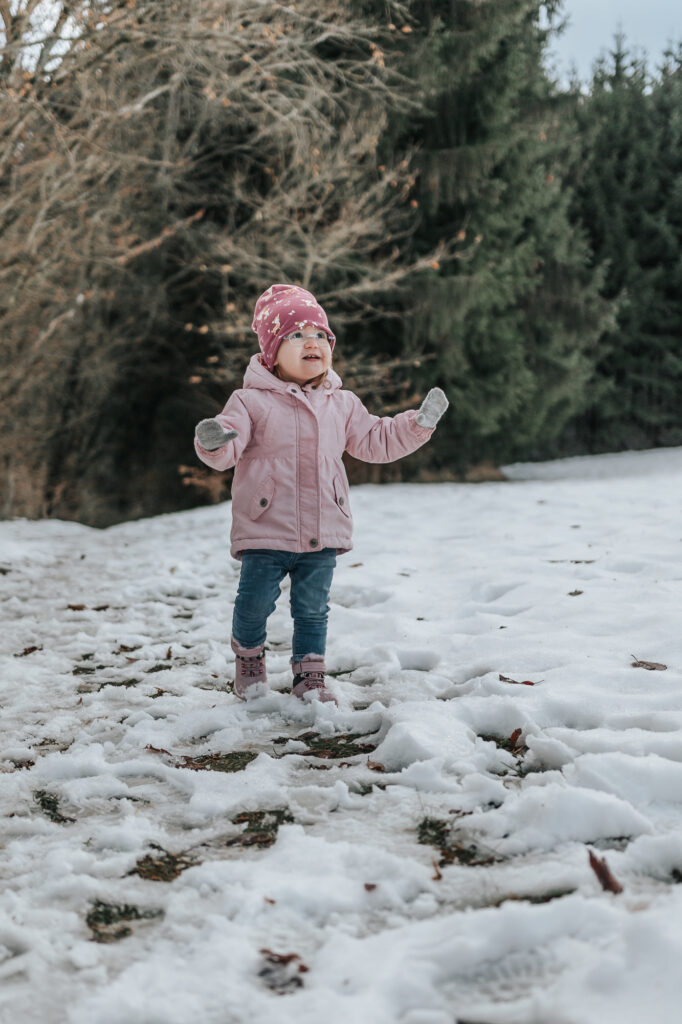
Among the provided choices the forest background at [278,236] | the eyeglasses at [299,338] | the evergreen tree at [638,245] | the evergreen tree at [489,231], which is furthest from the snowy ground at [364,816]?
the evergreen tree at [638,245]

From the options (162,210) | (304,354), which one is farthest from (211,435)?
(162,210)

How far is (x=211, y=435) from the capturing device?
119 inches

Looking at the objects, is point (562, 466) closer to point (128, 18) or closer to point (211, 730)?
point (128, 18)

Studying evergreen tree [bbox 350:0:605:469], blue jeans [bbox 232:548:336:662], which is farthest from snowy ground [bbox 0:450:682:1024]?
Result: evergreen tree [bbox 350:0:605:469]

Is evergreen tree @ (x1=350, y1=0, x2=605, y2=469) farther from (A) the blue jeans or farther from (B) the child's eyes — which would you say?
(A) the blue jeans

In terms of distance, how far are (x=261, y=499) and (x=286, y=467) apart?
0.53 feet

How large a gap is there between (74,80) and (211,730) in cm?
680

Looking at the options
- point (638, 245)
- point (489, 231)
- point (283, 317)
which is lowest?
point (283, 317)

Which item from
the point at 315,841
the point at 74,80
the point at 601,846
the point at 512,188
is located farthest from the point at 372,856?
the point at 512,188

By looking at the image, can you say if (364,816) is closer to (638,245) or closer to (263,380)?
(263,380)

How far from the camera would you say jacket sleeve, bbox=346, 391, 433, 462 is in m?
3.57

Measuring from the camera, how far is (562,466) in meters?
18.8

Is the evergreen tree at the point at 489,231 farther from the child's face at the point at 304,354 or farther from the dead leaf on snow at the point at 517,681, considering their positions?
the dead leaf on snow at the point at 517,681

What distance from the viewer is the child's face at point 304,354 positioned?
3383mm
